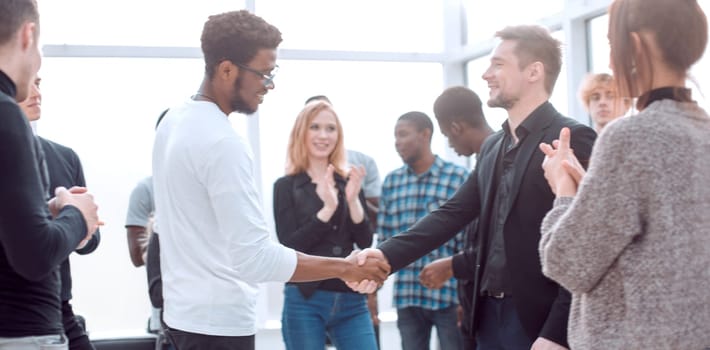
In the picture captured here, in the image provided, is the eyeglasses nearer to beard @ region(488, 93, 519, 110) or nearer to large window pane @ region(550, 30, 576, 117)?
beard @ region(488, 93, 519, 110)

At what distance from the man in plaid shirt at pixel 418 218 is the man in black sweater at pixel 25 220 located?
105 inches

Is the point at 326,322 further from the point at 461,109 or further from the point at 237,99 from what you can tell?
the point at 237,99

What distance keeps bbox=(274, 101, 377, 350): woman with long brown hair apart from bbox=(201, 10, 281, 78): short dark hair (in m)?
1.35

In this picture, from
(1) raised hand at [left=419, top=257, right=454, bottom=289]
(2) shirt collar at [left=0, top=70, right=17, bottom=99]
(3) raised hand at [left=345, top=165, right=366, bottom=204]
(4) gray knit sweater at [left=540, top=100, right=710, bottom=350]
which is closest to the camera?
(4) gray knit sweater at [left=540, top=100, right=710, bottom=350]

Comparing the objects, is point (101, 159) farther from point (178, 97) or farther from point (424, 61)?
point (424, 61)

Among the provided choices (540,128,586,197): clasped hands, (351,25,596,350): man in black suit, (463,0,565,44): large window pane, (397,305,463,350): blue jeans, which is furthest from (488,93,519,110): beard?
(463,0,565,44): large window pane

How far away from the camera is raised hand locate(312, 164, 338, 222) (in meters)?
3.70

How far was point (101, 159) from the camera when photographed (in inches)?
231

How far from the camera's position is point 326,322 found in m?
3.60

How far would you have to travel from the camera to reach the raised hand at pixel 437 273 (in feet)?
11.4

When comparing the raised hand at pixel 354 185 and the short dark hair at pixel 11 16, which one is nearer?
the short dark hair at pixel 11 16

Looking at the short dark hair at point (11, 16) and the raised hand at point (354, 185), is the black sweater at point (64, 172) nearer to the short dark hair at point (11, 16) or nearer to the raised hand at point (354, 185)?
the short dark hair at point (11, 16)

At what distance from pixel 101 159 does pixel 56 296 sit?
4.27m

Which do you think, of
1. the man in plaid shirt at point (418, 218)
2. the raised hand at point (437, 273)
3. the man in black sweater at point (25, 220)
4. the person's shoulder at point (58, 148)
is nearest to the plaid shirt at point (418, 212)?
the man in plaid shirt at point (418, 218)
